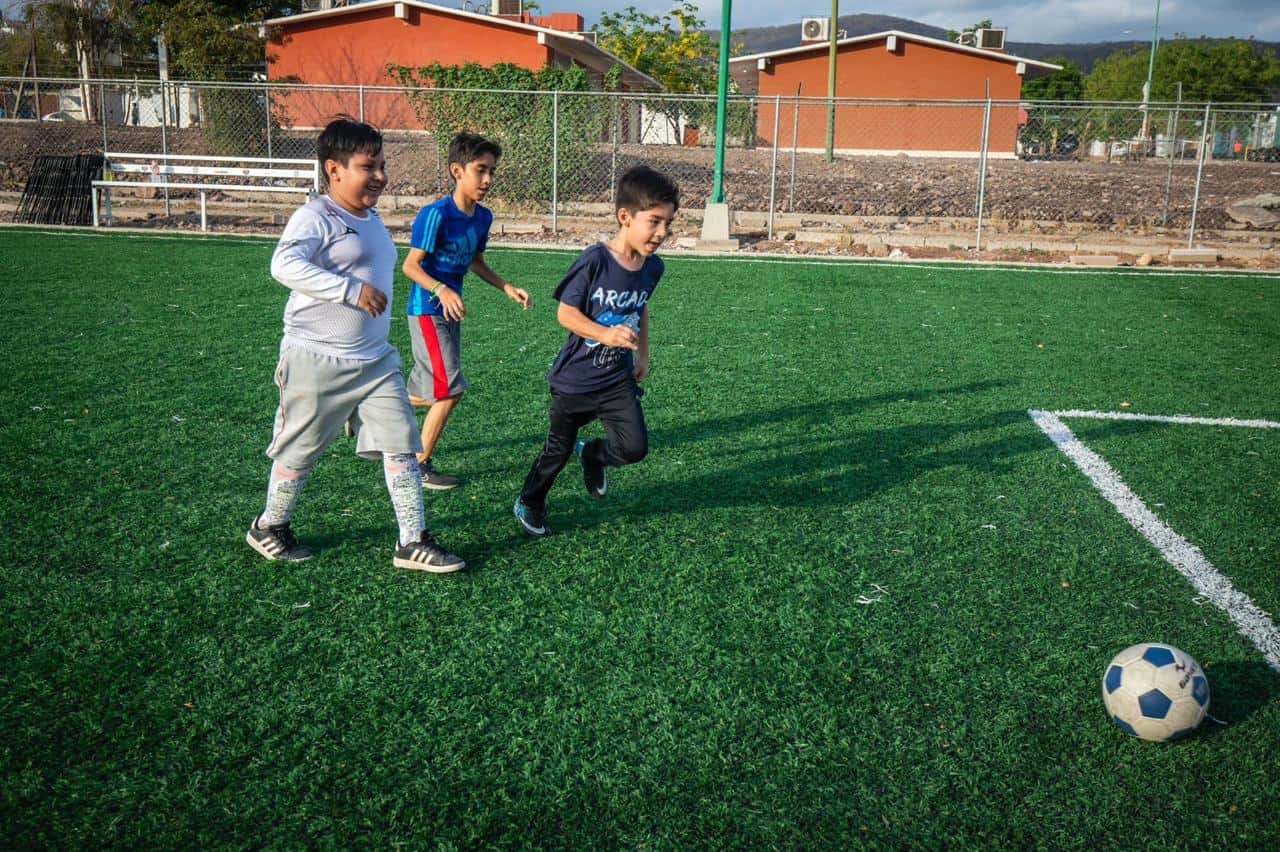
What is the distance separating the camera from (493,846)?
2.26m

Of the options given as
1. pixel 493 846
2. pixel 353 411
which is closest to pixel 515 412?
pixel 353 411

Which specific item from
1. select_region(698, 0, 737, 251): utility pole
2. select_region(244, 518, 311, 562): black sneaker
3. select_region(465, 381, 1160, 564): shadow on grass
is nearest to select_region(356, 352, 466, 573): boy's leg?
A: select_region(465, 381, 1160, 564): shadow on grass

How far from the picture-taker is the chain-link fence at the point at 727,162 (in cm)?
1691

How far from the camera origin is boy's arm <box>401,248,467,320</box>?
14.4 ft

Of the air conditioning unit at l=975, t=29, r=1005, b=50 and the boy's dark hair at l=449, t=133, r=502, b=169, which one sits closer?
the boy's dark hair at l=449, t=133, r=502, b=169

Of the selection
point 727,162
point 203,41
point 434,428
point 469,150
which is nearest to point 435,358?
point 434,428

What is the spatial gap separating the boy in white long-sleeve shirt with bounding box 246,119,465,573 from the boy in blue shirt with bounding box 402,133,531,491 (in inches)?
38.2

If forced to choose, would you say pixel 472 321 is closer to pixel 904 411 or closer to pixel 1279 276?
pixel 904 411

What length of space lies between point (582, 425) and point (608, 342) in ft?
1.68

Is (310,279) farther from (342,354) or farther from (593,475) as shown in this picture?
(593,475)

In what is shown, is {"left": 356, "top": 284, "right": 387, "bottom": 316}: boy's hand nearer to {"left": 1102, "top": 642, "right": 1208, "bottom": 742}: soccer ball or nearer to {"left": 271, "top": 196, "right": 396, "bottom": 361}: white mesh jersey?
{"left": 271, "top": 196, "right": 396, "bottom": 361}: white mesh jersey

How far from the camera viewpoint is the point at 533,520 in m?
4.09

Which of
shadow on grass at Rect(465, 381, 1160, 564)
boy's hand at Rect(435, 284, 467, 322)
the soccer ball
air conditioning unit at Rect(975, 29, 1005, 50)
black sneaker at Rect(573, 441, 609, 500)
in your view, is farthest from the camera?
air conditioning unit at Rect(975, 29, 1005, 50)

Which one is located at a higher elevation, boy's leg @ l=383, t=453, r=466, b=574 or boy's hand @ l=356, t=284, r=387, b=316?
boy's hand @ l=356, t=284, r=387, b=316
